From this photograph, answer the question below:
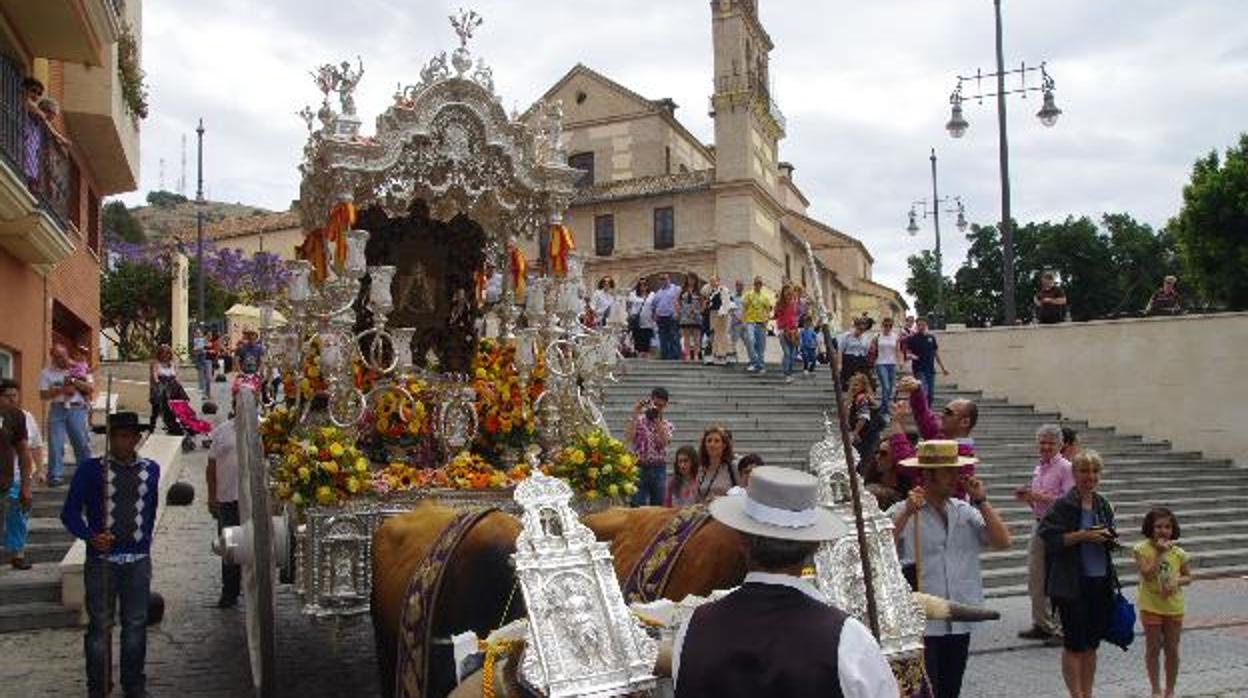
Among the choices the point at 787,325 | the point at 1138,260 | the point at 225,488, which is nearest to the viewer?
the point at 225,488

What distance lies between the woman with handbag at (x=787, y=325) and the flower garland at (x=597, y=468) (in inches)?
444

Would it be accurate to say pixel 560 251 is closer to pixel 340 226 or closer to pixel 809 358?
pixel 340 226

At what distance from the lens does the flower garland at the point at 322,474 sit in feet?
22.8

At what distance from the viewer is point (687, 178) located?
48531mm

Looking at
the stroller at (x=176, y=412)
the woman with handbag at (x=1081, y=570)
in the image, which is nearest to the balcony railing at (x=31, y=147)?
the stroller at (x=176, y=412)

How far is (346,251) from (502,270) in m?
1.91

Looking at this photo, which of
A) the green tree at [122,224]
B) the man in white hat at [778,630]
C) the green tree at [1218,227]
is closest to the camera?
the man in white hat at [778,630]

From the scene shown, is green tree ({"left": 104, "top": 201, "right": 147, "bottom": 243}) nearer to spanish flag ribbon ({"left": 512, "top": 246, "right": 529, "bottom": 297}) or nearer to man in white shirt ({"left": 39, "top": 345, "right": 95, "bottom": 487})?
man in white shirt ({"left": 39, "top": 345, "right": 95, "bottom": 487})

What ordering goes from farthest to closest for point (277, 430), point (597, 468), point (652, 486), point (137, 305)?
point (137, 305) < point (652, 486) < point (277, 430) < point (597, 468)

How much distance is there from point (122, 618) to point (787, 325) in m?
13.9

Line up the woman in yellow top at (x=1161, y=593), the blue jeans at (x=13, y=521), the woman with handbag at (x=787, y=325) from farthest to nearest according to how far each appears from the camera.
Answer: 1. the woman with handbag at (x=787, y=325)
2. the blue jeans at (x=13, y=521)
3. the woman in yellow top at (x=1161, y=593)

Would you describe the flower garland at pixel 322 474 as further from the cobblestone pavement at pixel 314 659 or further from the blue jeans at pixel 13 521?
the blue jeans at pixel 13 521

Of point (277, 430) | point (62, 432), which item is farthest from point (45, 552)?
point (277, 430)

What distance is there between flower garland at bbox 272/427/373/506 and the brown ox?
447 mm
